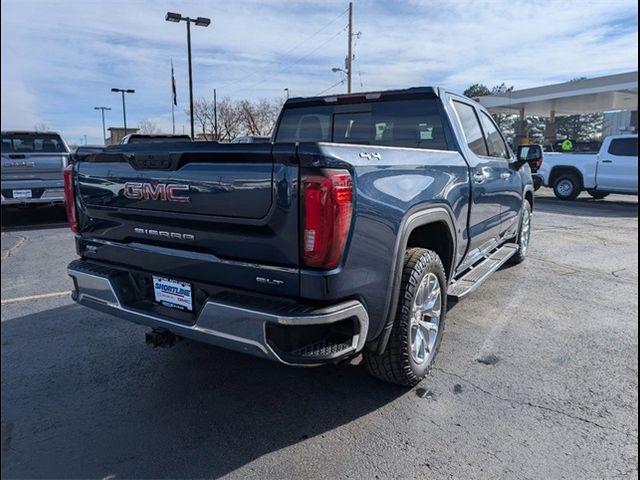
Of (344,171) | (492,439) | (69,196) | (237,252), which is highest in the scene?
(344,171)

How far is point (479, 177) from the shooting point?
4152 millimetres

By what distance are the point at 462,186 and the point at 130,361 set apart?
9.22 ft

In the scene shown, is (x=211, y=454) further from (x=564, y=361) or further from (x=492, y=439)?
(x=564, y=361)

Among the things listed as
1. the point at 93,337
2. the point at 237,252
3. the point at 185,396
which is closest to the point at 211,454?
the point at 185,396

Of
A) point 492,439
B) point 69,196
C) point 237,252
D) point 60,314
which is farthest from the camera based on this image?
point 60,314

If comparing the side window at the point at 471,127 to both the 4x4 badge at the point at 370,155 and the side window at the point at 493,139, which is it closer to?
the side window at the point at 493,139

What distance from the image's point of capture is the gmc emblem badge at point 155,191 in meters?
2.63

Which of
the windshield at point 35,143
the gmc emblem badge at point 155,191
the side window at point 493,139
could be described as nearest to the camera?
the gmc emblem badge at point 155,191

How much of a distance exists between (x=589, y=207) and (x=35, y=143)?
14.3 m

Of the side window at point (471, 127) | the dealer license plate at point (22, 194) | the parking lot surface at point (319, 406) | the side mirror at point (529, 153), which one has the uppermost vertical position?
the side window at point (471, 127)

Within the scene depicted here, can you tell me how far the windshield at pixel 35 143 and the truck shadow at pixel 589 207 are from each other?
39.0 feet

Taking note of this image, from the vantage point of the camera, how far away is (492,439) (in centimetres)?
268

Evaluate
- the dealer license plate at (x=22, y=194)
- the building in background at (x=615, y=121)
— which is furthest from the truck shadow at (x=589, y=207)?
the building in background at (x=615, y=121)

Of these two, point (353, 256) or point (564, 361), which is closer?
point (353, 256)
